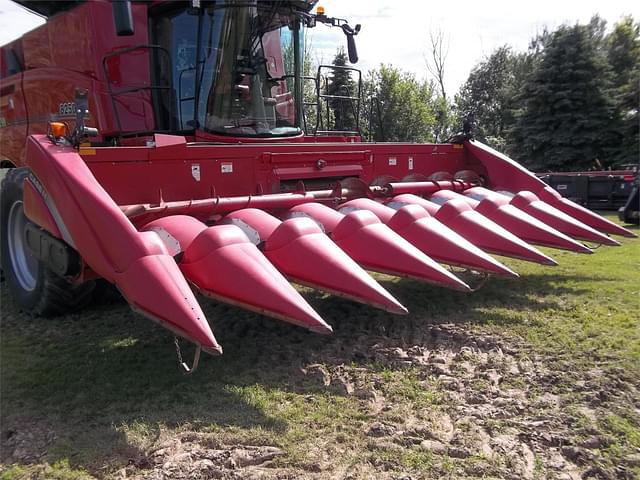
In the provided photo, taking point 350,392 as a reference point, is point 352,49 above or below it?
above

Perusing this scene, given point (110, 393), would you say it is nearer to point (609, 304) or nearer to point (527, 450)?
point (527, 450)

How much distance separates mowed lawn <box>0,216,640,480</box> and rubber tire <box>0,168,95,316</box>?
0.13 metres

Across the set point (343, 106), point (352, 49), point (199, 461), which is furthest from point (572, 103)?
point (199, 461)

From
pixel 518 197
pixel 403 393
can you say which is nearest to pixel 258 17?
pixel 518 197

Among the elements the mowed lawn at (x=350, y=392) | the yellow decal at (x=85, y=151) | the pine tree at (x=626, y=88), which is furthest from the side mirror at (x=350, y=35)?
the pine tree at (x=626, y=88)

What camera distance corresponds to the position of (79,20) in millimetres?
5316

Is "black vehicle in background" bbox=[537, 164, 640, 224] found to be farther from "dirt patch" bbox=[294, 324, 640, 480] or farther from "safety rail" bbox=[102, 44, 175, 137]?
"dirt patch" bbox=[294, 324, 640, 480]

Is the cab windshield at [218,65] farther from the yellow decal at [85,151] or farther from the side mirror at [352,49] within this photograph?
the yellow decal at [85,151]

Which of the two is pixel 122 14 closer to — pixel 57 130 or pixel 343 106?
pixel 57 130

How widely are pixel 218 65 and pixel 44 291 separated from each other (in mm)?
2382

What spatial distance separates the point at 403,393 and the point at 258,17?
3.75m

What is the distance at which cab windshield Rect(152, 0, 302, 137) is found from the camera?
4910 millimetres

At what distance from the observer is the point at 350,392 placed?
2.84m

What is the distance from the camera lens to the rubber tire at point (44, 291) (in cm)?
411
